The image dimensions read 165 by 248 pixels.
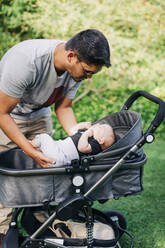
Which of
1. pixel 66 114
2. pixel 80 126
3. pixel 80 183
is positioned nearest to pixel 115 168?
pixel 80 183

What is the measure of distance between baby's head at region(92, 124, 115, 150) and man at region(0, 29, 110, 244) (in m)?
0.19

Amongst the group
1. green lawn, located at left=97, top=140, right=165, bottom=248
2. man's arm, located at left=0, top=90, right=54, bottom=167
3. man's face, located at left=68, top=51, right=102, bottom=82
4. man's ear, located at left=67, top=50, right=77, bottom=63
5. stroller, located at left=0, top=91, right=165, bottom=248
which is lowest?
green lawn, located at left=97, top=140, right=165, bottom=248

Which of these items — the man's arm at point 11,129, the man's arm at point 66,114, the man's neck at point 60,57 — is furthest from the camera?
the man's arm at point 66,114

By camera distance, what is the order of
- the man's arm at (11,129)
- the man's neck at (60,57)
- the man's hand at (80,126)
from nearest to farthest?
the man's arm at (11,129) < the man's neck at (60,57) < the man's hand at (80,126)

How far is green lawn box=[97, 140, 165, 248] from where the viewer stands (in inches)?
110

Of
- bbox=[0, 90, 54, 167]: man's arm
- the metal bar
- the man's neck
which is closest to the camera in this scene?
the metal bar

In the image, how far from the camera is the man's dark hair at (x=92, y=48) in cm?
204

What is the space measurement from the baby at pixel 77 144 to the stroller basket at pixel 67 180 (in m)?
0.12

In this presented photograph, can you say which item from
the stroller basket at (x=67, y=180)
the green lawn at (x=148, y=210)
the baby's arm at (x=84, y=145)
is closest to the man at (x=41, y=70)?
the stroller basket at (x=67, y=180)

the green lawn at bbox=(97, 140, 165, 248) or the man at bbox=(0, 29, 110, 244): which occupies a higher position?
the man at bbox=(0, 29, 110, 244)

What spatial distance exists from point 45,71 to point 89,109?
11.6ft

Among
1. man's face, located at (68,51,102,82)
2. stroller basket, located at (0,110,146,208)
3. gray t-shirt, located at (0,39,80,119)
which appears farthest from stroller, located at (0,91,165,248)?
gray t-shirt, located at (0,39,80,119)

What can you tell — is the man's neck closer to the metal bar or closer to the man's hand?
the man's hand

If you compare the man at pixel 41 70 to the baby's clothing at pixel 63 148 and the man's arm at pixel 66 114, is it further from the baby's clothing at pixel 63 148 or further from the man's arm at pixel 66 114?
the man's arm at pixel 66 114
